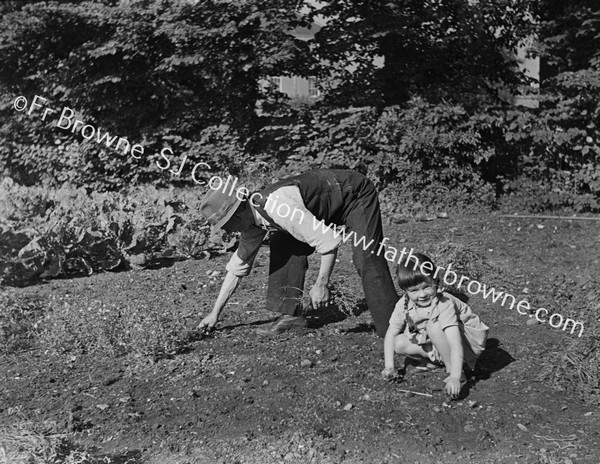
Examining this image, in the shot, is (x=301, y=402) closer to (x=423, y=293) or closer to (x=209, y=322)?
(x=423, y=293)

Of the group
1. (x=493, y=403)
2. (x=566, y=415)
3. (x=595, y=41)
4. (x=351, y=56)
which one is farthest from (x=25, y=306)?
(x=595, y=41)

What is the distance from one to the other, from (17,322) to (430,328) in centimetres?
300

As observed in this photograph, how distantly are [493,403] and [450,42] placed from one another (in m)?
7.19

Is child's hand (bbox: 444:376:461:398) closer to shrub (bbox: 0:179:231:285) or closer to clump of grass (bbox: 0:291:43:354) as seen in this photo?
clump of grass (bbox: 0:291:43:354)

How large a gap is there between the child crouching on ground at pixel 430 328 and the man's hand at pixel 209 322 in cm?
122

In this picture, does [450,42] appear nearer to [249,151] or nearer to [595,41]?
[595,41]

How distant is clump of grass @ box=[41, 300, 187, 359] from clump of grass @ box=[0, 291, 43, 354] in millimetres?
112

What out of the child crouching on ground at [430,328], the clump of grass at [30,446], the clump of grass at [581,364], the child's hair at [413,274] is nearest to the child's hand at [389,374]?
the child crouching on ground at [430,328]

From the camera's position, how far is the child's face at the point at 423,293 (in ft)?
13.2

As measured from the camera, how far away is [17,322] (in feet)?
17.8

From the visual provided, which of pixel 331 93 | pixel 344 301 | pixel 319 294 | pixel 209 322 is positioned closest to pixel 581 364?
pixel 319 294

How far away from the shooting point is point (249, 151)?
10859 millimetres

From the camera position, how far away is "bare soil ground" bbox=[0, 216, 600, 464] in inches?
141

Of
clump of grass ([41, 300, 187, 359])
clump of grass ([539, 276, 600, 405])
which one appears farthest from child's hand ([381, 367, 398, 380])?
clump of grass ([41, 300, 187, 359])
